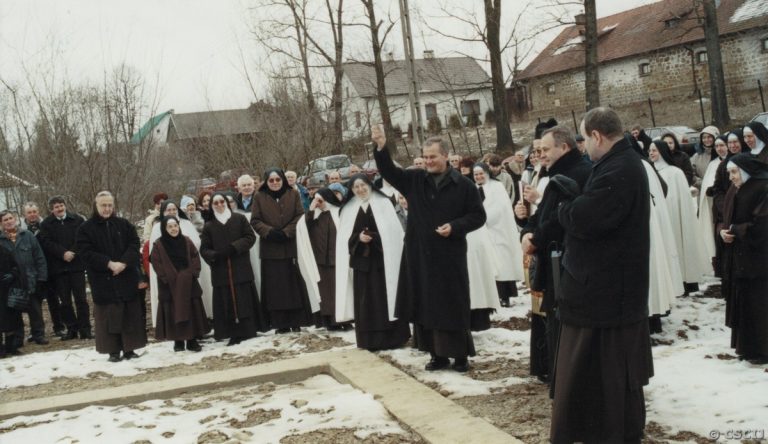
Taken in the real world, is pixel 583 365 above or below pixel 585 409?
above

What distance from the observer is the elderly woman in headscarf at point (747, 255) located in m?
6.10

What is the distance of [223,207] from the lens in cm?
916

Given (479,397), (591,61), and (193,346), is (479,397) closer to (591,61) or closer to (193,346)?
(193,346)

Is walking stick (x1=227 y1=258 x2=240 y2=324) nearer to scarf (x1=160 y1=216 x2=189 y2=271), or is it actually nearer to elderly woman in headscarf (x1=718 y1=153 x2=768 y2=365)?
scarf (x1=160 y1=216 x2=189 y2=271)

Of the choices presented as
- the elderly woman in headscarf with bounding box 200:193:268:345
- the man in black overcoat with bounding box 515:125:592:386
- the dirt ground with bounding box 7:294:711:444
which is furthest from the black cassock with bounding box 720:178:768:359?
the elderly woman in headscarf with bounding box 200:193:268:345

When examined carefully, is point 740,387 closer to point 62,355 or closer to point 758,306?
point 758,306

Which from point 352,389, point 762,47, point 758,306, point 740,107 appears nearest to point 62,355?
point 352,389

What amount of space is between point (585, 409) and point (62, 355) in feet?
23.1

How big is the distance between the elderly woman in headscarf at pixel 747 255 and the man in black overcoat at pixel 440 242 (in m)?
2.16

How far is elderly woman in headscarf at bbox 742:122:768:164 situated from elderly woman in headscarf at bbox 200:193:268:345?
5676 millimetres

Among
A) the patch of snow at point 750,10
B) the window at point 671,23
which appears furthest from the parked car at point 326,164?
the window at point 671,23

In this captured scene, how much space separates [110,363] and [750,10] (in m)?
33.1

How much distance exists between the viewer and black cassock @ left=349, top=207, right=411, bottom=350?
7695 millimetres

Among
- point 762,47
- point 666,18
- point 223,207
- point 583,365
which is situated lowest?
point 583,365
